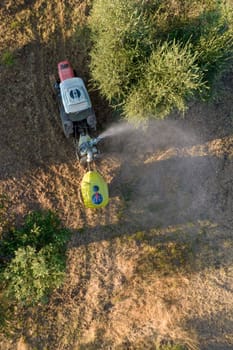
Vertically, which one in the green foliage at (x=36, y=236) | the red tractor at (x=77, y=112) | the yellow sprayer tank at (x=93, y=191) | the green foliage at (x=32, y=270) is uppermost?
the red tractor at (x=77, y=112)

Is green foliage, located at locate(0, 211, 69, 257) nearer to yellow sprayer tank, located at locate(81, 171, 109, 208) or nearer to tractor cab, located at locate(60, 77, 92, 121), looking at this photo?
yellow sprayer tank, located at locate(81, 171, 109, 208)

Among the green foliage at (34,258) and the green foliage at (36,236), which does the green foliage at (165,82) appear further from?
the green foliage at (34,258)

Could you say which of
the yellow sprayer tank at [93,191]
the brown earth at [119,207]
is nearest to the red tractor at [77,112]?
the yellow sprayer tank at [93,191]

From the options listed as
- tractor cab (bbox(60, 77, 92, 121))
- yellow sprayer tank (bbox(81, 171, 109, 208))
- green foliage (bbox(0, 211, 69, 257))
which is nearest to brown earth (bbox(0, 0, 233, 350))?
yellow sprayer tank (bbox(81, 171, 109, 208))

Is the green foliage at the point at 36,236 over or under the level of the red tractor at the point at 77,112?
under

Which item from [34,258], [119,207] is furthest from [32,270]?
[119,207]
